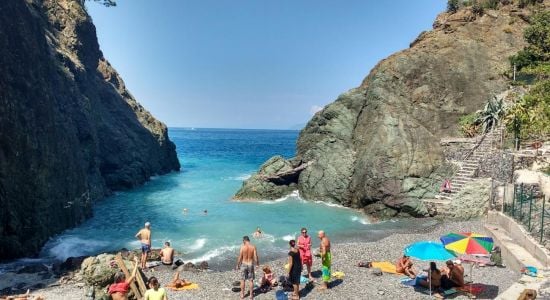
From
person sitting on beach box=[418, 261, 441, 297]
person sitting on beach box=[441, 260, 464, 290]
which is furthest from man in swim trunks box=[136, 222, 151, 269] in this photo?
person sitting on beach box=[441, 260, 464, 290]

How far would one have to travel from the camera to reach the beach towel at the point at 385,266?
714 inches

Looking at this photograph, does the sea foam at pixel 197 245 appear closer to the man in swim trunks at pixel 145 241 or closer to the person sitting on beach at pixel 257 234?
the person sitting on beach at pixel 257 234

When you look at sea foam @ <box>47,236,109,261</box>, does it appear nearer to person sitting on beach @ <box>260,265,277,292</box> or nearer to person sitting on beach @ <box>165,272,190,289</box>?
person sitting on beach @ <box>165,272,190,289</box>

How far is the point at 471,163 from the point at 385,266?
19.5 m

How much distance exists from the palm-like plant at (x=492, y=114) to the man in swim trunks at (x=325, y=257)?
2726 cm

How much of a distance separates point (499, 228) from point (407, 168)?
1333cm

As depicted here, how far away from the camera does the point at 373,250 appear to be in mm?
21531

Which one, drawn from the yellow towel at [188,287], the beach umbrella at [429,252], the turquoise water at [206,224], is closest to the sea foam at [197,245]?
the turquoise water at [206,224]

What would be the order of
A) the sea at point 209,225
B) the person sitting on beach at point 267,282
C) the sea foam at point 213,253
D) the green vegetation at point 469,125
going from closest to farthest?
1. the person sitting on beach at point 267,282
2. the sea foam at point 213,253
3. the sea at point 209,225
4. the green vegetation at point 469,125

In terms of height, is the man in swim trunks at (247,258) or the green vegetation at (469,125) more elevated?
the green vegetation at (469,125)

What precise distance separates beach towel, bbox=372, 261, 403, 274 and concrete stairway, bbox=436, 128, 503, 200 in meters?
14.5

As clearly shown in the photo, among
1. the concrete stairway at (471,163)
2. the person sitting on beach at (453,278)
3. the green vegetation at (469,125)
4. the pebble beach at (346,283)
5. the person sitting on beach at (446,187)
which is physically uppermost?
the green vegetation at (469,125)

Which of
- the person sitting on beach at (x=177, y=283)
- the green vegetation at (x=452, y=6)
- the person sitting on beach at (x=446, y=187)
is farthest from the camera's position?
the green vegetation at (x=452, y=6)

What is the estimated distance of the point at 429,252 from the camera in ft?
44.0
